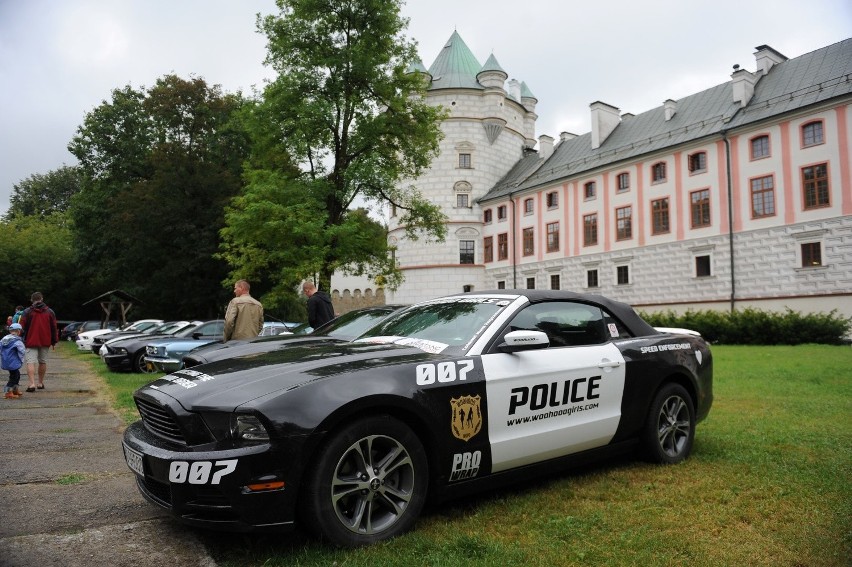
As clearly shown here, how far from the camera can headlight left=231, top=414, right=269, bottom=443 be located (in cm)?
334

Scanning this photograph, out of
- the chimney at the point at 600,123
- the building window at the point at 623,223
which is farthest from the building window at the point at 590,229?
the chimney at the point at 600,123

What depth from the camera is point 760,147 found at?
114 feet

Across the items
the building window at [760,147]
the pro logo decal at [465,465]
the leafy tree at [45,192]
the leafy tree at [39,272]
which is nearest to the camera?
the pro logo decal at [465,465]

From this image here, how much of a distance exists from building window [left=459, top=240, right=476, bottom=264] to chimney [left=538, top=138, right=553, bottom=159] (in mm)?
9948

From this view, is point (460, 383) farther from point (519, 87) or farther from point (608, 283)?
point (519, 87)

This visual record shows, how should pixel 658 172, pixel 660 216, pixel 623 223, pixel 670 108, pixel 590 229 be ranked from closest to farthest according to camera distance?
pixel 660 216 < pixel 658 172 < pixel 623 223 < pixel 670 108 < pixel 590 229

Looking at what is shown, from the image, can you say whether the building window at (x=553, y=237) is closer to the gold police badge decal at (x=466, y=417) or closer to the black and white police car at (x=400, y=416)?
the black and white police car at (x=400, y=416)

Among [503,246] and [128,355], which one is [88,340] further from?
[503,246]

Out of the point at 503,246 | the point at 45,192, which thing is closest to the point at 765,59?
the point at 503,246

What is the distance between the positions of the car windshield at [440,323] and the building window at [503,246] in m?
46.7

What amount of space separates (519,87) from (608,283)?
30.8m

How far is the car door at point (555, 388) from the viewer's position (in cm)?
426

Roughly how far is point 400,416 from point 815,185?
1396 inches

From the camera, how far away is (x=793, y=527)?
155 inches
